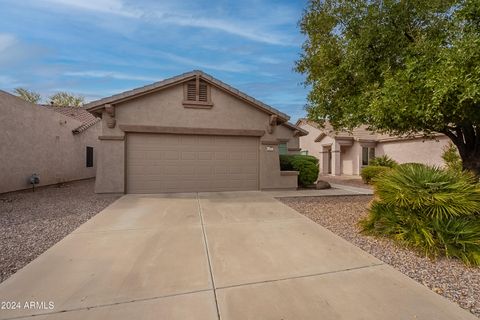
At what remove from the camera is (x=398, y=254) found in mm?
3949

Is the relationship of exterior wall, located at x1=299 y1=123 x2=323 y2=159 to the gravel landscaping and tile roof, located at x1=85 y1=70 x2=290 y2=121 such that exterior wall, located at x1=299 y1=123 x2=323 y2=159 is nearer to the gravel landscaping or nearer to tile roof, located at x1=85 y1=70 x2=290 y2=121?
the gravel landscaping

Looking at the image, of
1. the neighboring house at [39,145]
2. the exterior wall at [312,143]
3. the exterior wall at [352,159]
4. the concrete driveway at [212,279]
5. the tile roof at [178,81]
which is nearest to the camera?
the concrete driveway at [212,279]

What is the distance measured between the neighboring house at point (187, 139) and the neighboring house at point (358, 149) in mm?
8327

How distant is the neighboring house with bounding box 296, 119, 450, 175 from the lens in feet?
54.2

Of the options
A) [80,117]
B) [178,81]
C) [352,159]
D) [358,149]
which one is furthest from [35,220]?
[352,159]

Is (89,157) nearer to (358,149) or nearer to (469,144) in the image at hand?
(469,144)

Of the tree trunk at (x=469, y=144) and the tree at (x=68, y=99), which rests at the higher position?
the tree at (x=68, y=99)

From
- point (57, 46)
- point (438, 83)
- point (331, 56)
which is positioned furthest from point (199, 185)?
point (57, 46)

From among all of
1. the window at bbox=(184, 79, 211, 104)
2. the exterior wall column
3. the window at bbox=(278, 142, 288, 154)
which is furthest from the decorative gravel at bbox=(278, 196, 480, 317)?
the exterior wall column

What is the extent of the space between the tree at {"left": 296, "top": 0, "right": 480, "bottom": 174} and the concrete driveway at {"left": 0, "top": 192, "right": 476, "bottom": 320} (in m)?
3.46

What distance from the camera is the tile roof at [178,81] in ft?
29.1

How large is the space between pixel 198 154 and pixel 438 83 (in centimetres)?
776

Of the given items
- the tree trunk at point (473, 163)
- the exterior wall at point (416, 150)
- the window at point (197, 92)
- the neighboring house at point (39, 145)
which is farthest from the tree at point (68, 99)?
the tree trunk at point (473, 163)

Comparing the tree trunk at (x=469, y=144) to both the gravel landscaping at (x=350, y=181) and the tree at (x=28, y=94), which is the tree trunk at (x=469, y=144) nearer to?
the gravel landscaping at (x=350, y=181)
